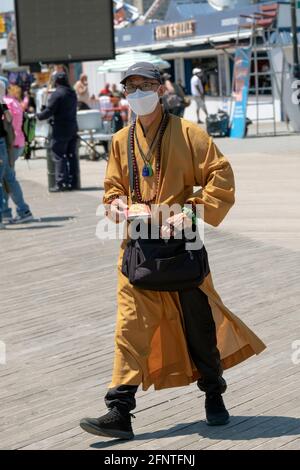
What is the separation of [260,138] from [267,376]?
20.0 m

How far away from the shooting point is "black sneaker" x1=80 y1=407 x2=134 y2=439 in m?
4.81

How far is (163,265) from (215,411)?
29.6 inches

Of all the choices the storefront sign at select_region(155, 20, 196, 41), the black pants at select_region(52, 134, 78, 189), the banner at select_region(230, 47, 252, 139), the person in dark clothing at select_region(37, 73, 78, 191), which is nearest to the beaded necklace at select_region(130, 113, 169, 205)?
the person in dark clothing at select_region(37, 73, 78, 191)

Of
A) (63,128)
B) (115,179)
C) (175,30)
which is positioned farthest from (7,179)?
(175,30)

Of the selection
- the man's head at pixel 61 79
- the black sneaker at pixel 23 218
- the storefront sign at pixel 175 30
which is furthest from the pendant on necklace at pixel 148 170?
the storefront sign at pixel 175 30

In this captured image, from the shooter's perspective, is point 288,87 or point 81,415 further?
point 288,87

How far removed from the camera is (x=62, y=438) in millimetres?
4973

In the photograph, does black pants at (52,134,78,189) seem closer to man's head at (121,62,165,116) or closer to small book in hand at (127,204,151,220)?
man's head at (121,62,165,116)

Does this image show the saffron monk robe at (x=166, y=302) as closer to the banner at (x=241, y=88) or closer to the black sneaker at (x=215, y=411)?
the black sneaker at (x=215, y=411)

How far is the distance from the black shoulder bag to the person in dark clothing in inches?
436

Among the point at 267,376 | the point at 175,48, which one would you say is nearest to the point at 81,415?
the point at 267,376

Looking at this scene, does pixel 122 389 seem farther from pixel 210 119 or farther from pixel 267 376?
pixel 210 119

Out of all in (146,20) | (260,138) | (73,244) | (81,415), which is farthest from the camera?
(146,20)

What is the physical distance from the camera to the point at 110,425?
190 inches
